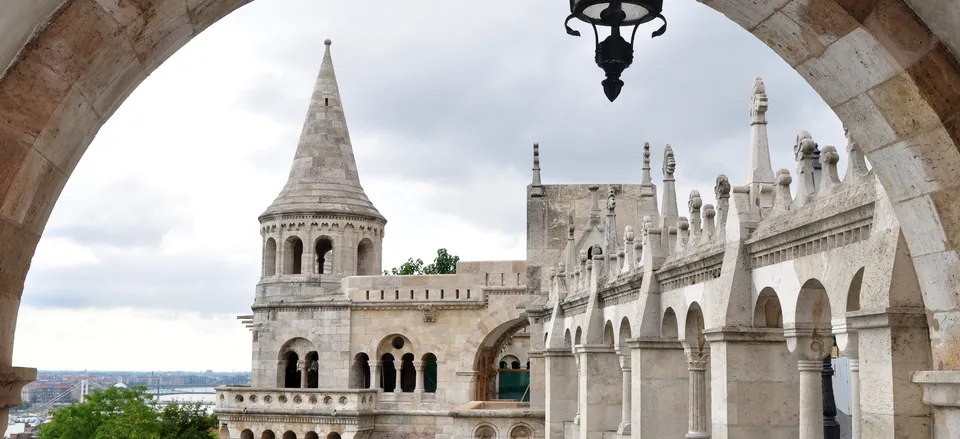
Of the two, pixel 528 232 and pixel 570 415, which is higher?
pixel 528 232

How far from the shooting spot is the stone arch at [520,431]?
3086 cm

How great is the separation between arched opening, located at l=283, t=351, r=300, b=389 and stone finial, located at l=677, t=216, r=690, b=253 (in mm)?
27143

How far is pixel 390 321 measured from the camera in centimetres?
3897

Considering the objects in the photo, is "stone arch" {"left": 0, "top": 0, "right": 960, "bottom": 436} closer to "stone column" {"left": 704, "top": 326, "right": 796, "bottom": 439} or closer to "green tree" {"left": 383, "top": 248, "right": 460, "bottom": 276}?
"stone column" {"left": 704, "top": 326, "right": 796, "bottom": 439}

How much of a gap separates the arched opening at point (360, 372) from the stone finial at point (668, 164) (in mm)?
24539

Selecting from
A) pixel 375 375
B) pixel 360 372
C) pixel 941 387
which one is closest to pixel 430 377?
pixel 360 372

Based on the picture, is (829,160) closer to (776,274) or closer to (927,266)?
(776,274)

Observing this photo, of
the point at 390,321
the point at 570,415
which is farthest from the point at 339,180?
the point at 570,415

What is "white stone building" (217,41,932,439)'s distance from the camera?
28.5ft

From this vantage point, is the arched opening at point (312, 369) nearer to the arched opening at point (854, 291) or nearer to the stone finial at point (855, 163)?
the arched opening at point (854, 291)

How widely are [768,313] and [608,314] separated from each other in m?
7.63

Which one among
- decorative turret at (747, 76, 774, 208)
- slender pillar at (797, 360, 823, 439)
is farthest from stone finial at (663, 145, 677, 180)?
slender pillar at (797, 360, 823, 439)

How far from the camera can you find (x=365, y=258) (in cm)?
4156

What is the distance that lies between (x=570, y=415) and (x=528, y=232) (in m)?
9.38
